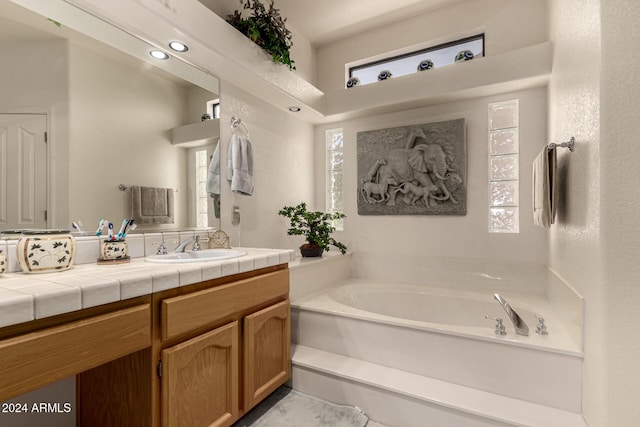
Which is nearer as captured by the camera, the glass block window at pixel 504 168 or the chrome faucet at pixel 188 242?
the chrome faucet at pixel 188 242

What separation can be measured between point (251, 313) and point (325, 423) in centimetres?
74

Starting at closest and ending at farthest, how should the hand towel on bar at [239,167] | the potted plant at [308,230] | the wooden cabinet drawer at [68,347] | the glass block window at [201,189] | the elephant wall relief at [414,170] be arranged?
the wooden cabinet drawer at [68,347], the glass block window at [201,189], the hand towel on bar at [239,167], the elephant wall relief at [414,170], the potted plant at [308,230]

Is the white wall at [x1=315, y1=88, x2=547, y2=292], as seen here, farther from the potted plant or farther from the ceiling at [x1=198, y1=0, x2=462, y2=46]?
the ceiling at [x1=198, y1=0, x2=462, y2=46]

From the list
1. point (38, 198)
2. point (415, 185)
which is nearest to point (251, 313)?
point (38, 198)

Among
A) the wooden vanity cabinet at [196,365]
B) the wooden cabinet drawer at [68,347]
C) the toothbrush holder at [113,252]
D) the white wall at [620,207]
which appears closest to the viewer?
the wooden cabinet drawer at [68,347]

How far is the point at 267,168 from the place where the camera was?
2.83m

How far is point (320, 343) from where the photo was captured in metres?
2.16

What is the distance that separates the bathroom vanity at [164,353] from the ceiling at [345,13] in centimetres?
244

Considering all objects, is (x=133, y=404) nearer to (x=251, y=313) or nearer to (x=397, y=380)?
(x=251, y=313)

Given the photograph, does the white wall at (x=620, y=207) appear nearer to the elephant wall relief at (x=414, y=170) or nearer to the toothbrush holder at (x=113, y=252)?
the elephant wall relief at (x=414, y=170)

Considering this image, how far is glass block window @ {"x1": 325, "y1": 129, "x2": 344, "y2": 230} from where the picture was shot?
344 centimetres

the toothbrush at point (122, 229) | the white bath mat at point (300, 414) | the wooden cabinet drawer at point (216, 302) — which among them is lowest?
the white bath mat at point (300, 414)

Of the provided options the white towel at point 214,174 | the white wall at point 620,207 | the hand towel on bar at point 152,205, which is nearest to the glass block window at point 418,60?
the white wall at point 620,207

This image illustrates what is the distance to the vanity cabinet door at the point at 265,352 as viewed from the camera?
1590 millimetres
